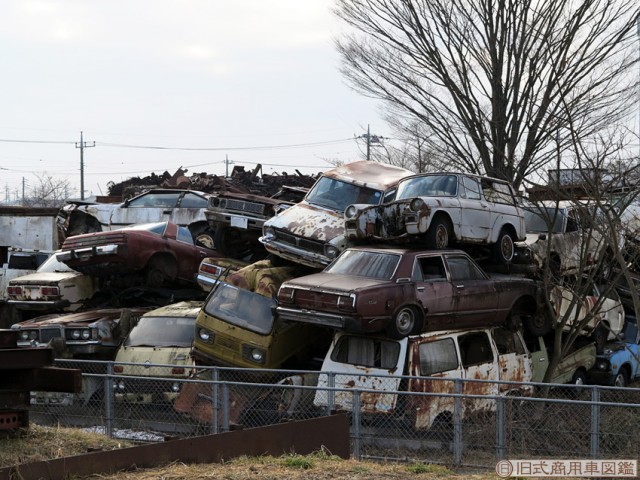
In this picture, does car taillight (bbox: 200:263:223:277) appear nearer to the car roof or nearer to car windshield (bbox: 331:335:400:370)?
the car roof

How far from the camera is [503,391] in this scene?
13023 millimetres

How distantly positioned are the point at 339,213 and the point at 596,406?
6810 millimetres

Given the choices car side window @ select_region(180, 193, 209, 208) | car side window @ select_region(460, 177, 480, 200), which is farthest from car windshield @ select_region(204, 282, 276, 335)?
car side window @ select_region(180, 193, 209, 208)

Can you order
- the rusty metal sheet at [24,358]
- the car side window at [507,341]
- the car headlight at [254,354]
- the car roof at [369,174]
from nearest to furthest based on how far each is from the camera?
the rusty metal sheet at [24,358], the car headlight at [254,354], the car side window at [507,341], the car roof at [369,174]

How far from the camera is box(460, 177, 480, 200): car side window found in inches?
618

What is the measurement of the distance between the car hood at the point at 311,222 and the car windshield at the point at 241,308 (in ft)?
5.79

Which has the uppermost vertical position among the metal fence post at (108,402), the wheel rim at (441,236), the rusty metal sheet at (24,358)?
the wheel rim at (441,236)

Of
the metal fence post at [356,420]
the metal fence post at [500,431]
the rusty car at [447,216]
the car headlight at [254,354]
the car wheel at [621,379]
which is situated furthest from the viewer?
the car wheel at [621,379]

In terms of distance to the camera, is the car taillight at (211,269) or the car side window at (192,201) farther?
the car side window at (192,201)

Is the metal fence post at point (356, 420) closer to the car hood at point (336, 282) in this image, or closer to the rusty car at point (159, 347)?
the car hood at point (336, 282)

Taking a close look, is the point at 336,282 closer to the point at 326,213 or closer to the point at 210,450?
the point at 326,213

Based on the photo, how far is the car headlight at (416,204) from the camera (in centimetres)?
1452

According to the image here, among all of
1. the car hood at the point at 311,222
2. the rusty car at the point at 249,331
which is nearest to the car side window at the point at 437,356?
the rusty car at the point at 249,331

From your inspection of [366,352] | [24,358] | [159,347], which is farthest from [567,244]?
[24,358]
